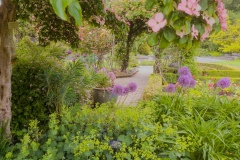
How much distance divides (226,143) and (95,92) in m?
3.21

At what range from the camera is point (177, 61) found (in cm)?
970

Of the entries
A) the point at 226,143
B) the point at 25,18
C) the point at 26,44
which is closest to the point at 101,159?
the point at 226,143

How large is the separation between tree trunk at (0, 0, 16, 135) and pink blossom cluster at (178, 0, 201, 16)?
1609 mm

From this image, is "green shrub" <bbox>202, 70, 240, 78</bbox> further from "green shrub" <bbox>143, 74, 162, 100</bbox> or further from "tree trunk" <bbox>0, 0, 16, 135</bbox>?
"tree trunk" <bbox>0, 0, 16, 135</bbox>

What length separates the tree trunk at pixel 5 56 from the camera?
6.81ft

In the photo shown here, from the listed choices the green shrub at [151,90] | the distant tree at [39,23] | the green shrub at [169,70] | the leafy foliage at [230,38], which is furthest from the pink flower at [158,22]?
the leafy foliage at [230,38]

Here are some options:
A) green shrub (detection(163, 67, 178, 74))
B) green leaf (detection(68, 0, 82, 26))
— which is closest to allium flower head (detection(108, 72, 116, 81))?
green leaf (detection(68, 0, 82, 26))

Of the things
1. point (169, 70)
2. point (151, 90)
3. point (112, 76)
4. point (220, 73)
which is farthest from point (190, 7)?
point (220, 73)

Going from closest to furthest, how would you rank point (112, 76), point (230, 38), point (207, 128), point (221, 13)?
point (221, 13), point (207, 128), point (112, 76), point (230, 38)

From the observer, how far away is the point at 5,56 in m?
2.19

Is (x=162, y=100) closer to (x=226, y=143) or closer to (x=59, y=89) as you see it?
(x=226, y=143)

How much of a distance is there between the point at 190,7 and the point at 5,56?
5.89 feet

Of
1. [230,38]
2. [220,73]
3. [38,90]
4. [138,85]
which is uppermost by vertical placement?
[230,38]

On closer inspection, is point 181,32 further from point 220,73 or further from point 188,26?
point 220,73
